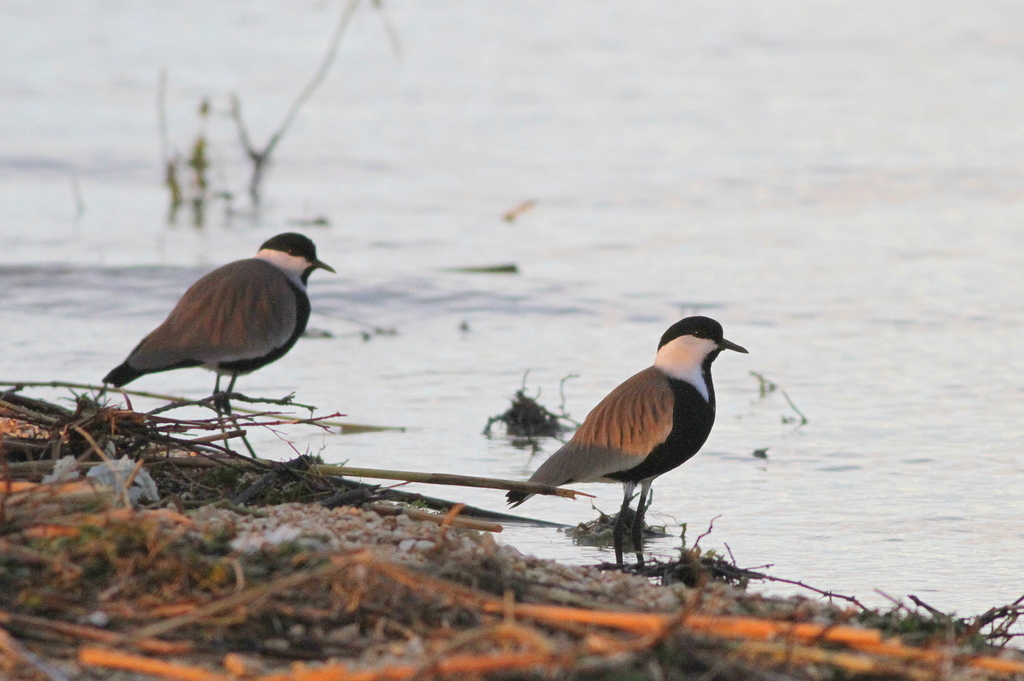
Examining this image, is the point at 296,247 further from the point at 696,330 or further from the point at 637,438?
the point at 637,438

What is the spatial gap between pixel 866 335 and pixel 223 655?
22.5 ft

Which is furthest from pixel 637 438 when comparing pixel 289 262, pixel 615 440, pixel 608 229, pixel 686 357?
pixel 608 229

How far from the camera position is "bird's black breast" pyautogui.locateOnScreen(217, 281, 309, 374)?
780 cm

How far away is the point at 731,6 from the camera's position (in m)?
21.9

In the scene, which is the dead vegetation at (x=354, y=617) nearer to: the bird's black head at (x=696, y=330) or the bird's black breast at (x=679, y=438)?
the bird's black breast at (x=679, y=438)

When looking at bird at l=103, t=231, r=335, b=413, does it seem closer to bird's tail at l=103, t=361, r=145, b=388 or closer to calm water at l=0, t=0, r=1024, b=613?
bird's tail at l=103, t=361, r=145, b=388

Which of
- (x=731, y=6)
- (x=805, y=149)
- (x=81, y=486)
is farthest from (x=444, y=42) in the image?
(x=81, y=486)

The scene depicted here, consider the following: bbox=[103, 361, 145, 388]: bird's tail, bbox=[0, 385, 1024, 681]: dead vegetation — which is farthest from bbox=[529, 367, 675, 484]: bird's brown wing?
bbox=[103, 361, 145, 388]: bird's tail

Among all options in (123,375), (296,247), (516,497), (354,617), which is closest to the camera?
(354,617)

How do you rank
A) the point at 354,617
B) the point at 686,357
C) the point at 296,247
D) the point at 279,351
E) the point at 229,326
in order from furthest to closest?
the point at 296,247 → the point at 279,351 → the point at 229,326 → the point at 686,357 → the point at 354,617

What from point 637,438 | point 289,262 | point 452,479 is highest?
point 289,262

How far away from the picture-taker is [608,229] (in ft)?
42.0

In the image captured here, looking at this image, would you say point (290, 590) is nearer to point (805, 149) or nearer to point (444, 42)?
point (805, 149)

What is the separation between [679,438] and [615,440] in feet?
0.91
